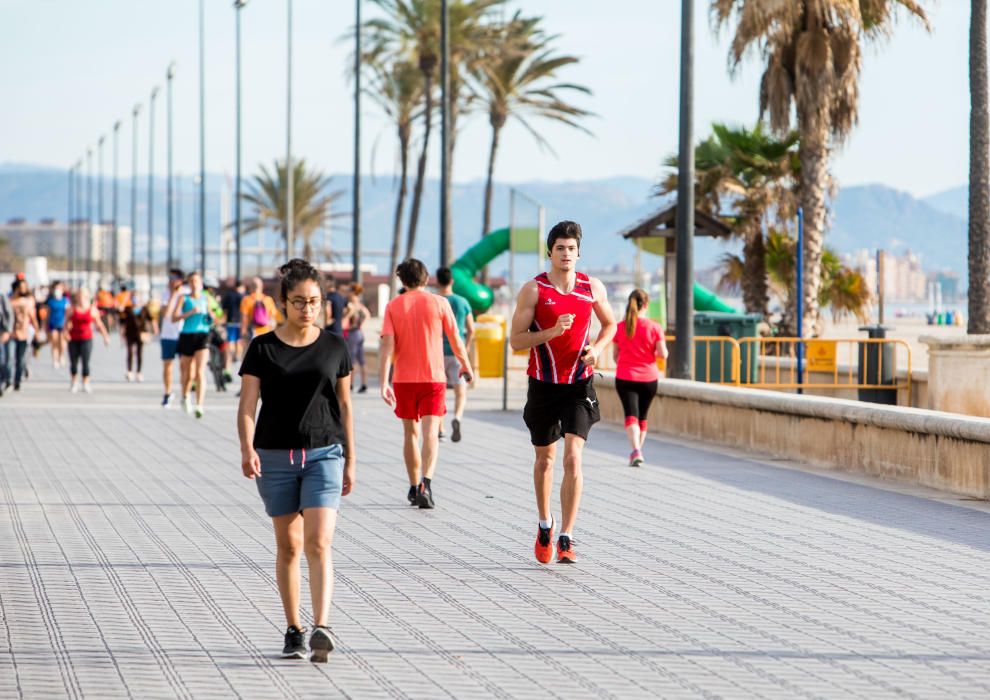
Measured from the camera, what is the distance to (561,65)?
49219mm

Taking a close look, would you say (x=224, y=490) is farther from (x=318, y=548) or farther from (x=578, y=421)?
(x=318, y=548)

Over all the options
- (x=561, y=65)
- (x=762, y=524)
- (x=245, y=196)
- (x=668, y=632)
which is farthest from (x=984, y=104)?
(x=245, y=196)

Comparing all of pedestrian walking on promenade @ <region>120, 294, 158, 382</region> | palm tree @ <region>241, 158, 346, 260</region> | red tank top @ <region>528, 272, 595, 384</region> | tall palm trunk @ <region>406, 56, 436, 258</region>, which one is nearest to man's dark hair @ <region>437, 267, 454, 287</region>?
red tank top @ <region>528, 272, 595, 384</region>

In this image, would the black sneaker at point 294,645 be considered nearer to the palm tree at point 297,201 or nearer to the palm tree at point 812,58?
the palm tree at point 812,58

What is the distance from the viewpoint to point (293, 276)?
21.4 feet

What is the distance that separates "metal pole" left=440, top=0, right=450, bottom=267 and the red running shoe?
68.3 ft

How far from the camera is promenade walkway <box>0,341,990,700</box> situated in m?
6.19

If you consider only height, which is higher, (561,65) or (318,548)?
(561,65)

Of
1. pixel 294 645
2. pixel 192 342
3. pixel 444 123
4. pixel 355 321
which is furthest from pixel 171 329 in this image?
pixel 294 645

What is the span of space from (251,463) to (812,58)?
23930 mm

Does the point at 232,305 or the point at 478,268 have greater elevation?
the point at 478,268

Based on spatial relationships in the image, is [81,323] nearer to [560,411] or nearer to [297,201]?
[560,411]

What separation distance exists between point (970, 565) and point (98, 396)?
56.8 ft

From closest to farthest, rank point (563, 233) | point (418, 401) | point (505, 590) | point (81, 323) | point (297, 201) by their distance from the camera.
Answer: point (505, 590), point (563, 233), point (418, 401), point (81, 323), point (297, 201)
